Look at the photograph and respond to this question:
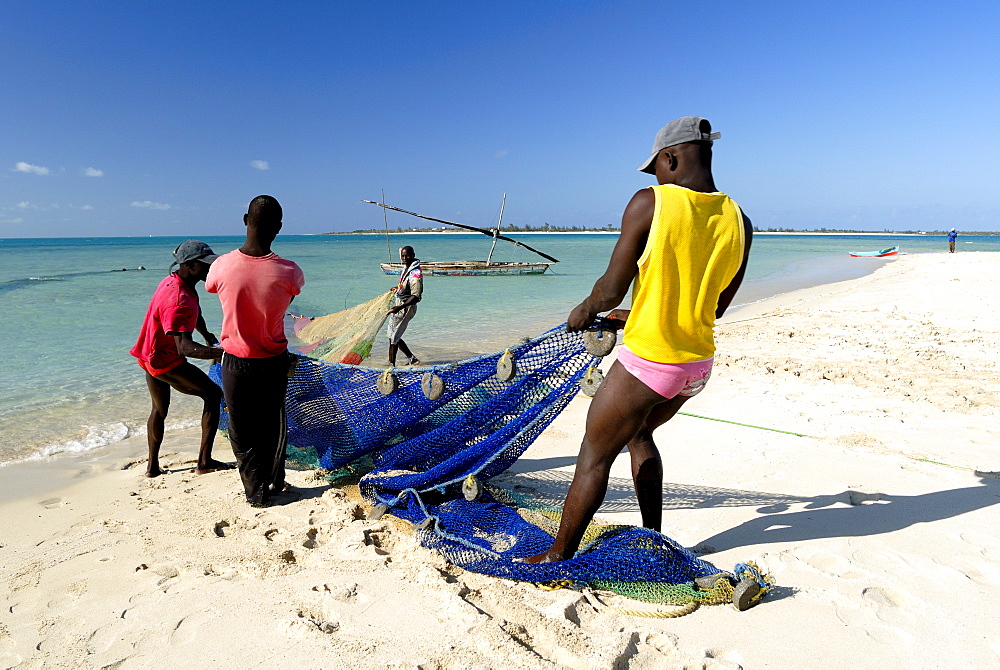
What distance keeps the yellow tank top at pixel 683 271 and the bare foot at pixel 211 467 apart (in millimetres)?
3324

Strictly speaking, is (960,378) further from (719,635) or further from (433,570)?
(433,570)

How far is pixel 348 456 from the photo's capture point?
3.67 meters

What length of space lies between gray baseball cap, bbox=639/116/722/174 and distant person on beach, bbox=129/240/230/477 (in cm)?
273

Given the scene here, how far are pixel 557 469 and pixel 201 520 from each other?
2225mm

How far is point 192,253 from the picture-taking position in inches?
151

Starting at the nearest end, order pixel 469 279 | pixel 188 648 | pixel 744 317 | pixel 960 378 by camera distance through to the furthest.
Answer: pixel 188 648
pixel 960 378
pixel 744 317
pixel 469 279

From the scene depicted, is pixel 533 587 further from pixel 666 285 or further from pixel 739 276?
pixel 739 276

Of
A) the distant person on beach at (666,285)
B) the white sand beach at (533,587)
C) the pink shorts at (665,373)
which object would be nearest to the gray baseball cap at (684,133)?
the distant person on beach at (666,285)

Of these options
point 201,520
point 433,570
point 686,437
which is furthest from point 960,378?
point 201,520

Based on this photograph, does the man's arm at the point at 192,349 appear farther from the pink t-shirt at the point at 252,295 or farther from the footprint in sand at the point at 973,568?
the footprint in sand at the point at 973,568

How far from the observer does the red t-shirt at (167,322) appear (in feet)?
12.1

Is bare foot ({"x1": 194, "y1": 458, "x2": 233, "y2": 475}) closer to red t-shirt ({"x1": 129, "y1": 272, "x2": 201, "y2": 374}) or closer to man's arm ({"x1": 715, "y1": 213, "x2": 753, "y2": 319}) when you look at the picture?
red t-shirt ({"x1": 129, "y1": 272, "x2": 201, "y2": 374})

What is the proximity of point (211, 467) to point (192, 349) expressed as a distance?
112cm

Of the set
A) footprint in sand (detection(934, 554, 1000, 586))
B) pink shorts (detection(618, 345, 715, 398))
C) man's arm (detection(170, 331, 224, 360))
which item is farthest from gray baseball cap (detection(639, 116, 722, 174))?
man's arm (detection(170, 331, 224, 360))
